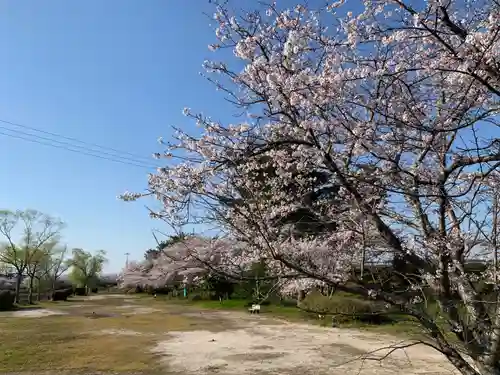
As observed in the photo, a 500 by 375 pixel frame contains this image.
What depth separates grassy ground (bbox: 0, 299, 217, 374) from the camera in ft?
24.3

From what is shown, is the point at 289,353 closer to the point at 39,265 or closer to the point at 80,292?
the point at 39,265

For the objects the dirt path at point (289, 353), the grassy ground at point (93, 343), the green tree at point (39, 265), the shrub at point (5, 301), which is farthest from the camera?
the green tree at point (39, 265)

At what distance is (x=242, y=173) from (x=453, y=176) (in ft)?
4.94

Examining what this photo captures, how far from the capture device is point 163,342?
1013 cm

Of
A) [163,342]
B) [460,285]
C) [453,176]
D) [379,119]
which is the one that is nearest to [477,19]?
[379,119]

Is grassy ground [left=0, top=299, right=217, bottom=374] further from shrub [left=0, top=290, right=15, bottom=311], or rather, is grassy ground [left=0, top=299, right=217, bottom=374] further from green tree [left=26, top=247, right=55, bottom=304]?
green tree [left=26, top=247, right=55, bottom=304]

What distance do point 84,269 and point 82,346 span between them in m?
40.6

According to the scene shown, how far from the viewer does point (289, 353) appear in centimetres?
851

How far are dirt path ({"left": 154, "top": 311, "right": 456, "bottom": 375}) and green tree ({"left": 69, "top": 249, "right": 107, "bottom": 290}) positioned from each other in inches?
1482

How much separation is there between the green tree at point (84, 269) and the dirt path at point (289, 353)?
3763cm

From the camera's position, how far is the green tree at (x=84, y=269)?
4541 cm

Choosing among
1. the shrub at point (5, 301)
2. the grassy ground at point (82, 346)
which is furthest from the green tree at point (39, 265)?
the grassy ground at point (82, 346)

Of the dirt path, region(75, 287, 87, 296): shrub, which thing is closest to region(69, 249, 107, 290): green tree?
region(75, 287, 87, 296): shrub

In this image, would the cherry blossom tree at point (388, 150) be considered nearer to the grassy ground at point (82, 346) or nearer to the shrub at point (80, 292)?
the grassy ground at point (82, 346)
